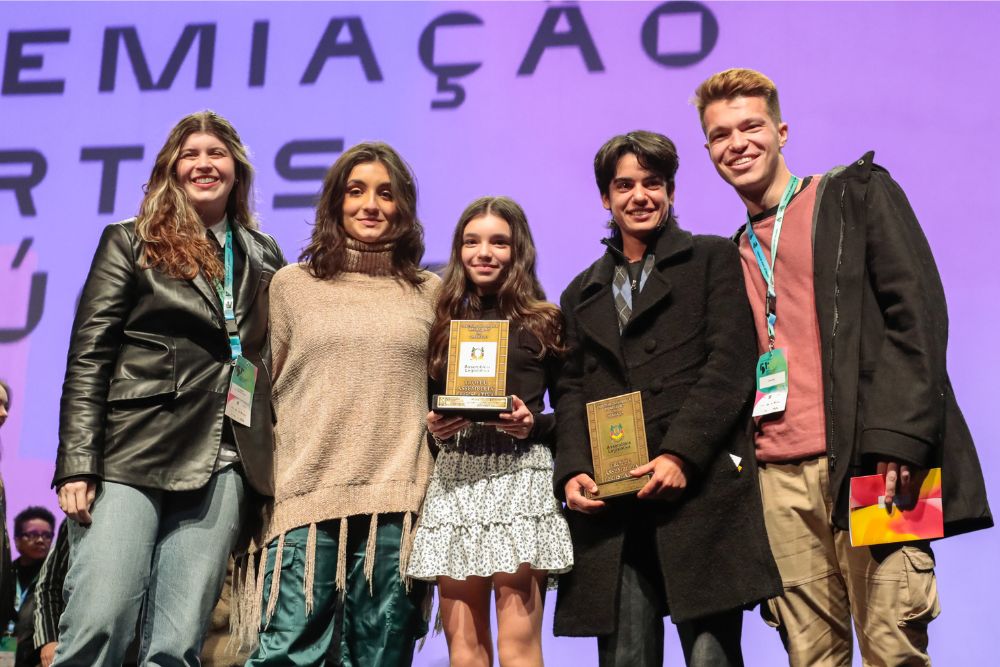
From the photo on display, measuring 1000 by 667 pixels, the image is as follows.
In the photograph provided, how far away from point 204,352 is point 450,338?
0.62 m

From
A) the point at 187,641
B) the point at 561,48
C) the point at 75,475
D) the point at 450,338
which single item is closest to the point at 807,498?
the point at 450,338

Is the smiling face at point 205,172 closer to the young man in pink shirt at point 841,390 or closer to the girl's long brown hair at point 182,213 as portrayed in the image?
the girl's long brown hair at point 182,213

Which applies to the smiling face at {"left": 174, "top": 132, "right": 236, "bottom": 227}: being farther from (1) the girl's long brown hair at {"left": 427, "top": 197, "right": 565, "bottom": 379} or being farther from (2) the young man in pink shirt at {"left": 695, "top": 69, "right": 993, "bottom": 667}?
(2) the young man in pink shirt at {"left": 695, "top": 69, "right": 993, "bottom": 667}

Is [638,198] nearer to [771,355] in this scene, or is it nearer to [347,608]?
[771,355]

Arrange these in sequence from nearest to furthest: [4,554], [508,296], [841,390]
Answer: [841,390] → [508,296] → [4,554]

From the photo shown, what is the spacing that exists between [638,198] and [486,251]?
421 millimetres

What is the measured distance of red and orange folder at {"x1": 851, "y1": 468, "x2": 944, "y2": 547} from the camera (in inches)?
87.7

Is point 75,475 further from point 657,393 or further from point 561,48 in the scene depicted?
point 561,48

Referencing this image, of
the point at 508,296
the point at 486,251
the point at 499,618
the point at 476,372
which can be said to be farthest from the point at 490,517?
the point at 486,251

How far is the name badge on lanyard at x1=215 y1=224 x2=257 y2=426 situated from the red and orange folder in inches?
57.2

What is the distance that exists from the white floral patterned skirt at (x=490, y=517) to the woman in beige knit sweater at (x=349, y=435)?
0.07 m

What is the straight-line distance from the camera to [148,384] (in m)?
2.66

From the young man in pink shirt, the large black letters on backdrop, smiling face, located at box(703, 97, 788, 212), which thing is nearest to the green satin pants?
the young man in pink shirt

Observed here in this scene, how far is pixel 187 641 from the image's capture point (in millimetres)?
2555
